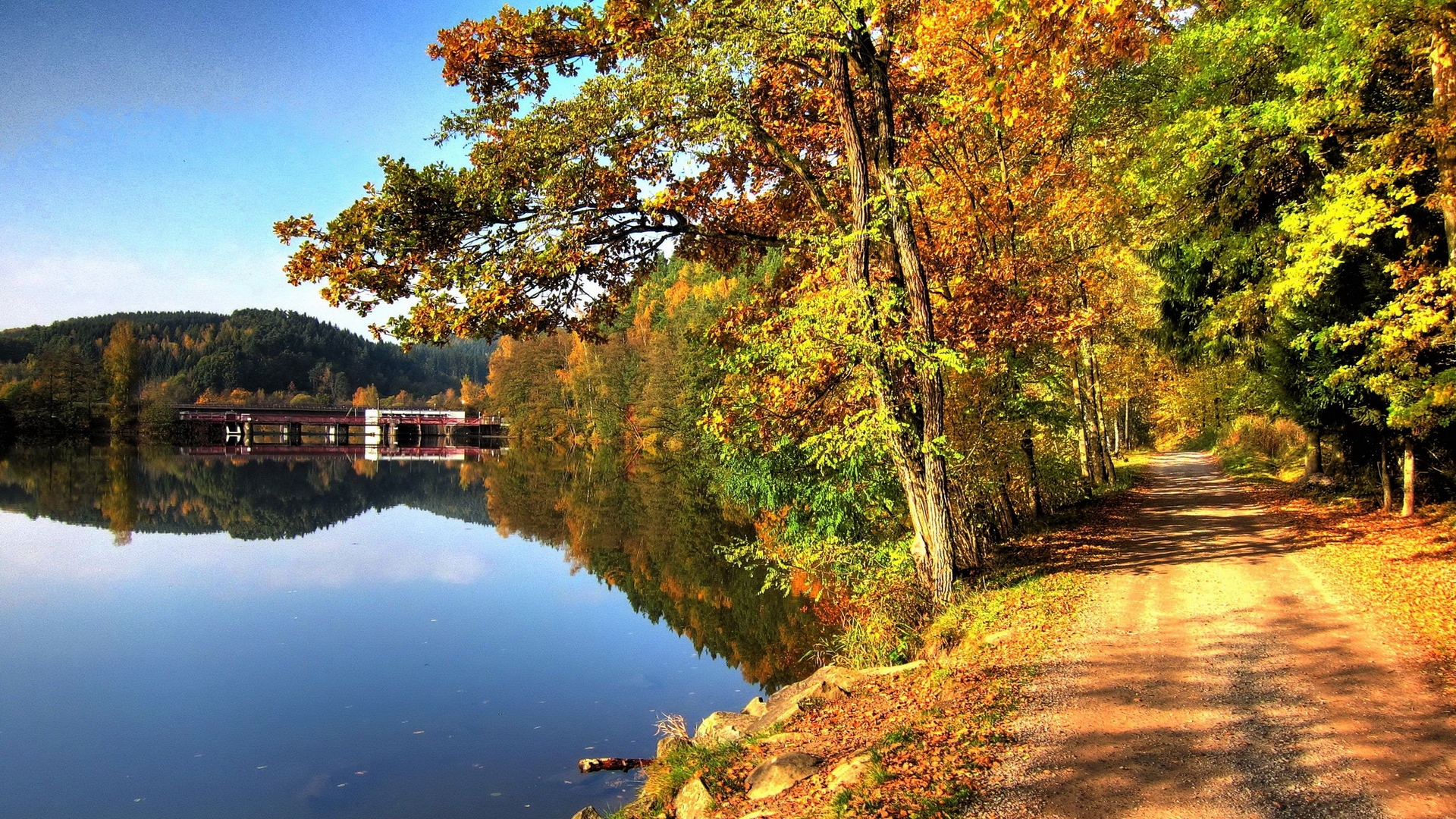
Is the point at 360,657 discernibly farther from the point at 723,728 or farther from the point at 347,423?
the point at 347,423

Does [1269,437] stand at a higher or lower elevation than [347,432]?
lower

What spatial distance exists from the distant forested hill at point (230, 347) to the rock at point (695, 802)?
556ft

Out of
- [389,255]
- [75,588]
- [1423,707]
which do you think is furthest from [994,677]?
[75,588]

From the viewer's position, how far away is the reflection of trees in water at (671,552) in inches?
628

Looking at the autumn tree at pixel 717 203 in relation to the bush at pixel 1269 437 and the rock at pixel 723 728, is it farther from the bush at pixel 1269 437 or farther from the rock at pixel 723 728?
the bush at pixel 1269 437

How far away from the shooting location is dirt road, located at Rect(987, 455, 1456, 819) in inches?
199

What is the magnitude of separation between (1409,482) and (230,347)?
189 m

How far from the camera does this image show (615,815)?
7465mm

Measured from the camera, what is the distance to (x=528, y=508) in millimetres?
37688

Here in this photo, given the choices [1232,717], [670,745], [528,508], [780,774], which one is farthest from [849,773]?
[528,508]

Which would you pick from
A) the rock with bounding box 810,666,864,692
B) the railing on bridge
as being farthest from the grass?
the railing on bridge

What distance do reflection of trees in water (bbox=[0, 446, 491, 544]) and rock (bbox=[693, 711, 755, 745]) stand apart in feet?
86.4

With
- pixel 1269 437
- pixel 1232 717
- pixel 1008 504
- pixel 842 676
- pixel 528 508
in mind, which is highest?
pixel 1269 437

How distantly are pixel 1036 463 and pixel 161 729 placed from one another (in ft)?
52.0
